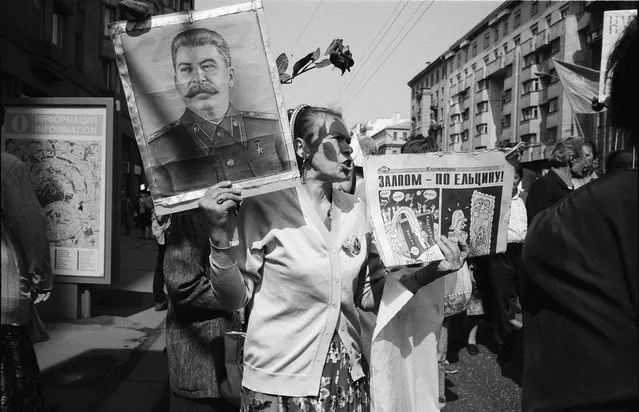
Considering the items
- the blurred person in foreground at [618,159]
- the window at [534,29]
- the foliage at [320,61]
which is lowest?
the blurred person in foreground at [618,159]

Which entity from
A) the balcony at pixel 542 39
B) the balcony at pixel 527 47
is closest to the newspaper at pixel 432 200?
the balcony at pixel 542 39

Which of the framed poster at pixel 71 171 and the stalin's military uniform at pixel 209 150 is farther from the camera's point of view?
the framed poster at pixel 71 171

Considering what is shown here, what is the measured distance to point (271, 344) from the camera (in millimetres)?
2180

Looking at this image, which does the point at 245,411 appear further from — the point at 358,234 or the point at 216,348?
the point at 358,234

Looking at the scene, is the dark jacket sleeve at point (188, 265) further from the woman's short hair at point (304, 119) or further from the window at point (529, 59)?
the window at point (529, 59)

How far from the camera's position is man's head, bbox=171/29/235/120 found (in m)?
1.97

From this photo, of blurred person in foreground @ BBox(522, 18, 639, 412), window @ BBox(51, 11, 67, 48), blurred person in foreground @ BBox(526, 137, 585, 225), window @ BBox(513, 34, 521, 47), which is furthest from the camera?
window @ BBox(513, 34, 521, 47)

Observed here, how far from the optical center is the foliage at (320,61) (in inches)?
93.6

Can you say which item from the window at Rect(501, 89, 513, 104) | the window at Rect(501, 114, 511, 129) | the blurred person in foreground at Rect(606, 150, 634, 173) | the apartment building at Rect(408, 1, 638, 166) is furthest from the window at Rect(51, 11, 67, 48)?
the window at Rect(501, 114, 511, 129)

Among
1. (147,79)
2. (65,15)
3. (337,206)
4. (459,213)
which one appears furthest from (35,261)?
(65,15)

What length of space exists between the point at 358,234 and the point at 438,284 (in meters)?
0.42

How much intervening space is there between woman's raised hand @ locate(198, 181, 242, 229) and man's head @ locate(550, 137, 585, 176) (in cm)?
462

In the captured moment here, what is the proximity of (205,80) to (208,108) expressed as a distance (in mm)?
97

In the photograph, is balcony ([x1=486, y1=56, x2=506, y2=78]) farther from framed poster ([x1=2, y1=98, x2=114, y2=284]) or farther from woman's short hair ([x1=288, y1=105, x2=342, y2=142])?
woman's short hair ([x1=288, y1=105, x2=342, y2=142])
